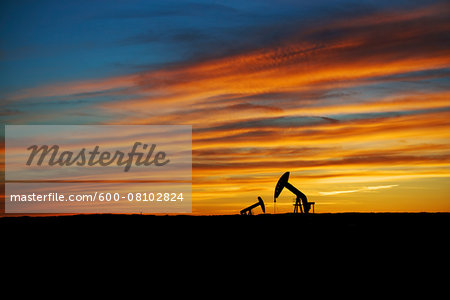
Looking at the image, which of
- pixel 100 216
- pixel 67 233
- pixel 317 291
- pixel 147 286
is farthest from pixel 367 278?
pixel 100 216

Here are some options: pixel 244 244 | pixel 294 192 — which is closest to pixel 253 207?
pixel 294 192

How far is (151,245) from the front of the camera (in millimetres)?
36656

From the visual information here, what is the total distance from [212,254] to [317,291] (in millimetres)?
10923

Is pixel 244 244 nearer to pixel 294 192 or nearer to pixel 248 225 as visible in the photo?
pixel 248 225

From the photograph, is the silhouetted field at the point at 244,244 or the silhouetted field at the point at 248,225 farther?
the silhouetted field at the point at 248,225

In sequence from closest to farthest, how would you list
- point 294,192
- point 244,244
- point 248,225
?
1. point 244,244
2. point 248,225
3. point 294,192

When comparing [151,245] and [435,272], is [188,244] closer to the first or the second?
[151,245]

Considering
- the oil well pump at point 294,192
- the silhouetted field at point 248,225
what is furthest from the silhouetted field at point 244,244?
the oil well pump at point 294,192

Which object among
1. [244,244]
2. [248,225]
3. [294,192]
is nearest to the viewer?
[244,244]

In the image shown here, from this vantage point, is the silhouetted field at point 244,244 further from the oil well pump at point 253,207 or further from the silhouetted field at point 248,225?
the oil well pump at point 253,207

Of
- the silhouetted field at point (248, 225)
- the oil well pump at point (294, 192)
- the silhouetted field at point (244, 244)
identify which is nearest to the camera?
the silhouetted field at point (244, 244)

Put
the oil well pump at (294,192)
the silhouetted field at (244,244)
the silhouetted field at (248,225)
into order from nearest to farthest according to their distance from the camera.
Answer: the silhouetted field at (244,244)
the silhouetted field at (248,225)
the oil well pump at (294,192)

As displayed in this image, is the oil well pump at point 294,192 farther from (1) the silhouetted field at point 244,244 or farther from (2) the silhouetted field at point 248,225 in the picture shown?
(1) the silhouetted field at point 244,244

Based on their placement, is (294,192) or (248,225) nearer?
(248,225)
